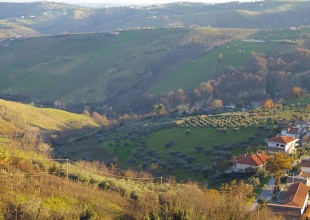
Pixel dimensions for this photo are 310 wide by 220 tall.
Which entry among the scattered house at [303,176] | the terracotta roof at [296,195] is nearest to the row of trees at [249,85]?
the scattered house at [303,176]

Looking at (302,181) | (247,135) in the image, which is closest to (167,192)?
(302,181)

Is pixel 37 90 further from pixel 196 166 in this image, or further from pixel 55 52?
pixel 196 166

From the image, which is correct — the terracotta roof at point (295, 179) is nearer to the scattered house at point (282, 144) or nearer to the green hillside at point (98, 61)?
the scattered house at point (282, 144)

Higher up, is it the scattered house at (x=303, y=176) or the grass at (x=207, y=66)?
the scattered house at (x=303, y=176)

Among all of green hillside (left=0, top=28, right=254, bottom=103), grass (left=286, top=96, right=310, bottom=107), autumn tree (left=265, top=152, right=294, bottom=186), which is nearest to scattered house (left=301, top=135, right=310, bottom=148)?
autumn tree (left=265, top=152, right=294, bottom=186)

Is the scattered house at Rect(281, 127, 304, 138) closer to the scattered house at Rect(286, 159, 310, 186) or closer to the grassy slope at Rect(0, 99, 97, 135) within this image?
the scattered house at Rect(286, 159, 310, 186)

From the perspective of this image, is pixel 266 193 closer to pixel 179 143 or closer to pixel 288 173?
pixel 288 173

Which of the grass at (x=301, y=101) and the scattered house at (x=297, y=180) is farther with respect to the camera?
the grass at (x=301, y=101)

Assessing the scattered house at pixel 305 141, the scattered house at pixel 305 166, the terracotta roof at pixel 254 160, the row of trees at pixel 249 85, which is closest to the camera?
the scattered house at pixel 305 166
